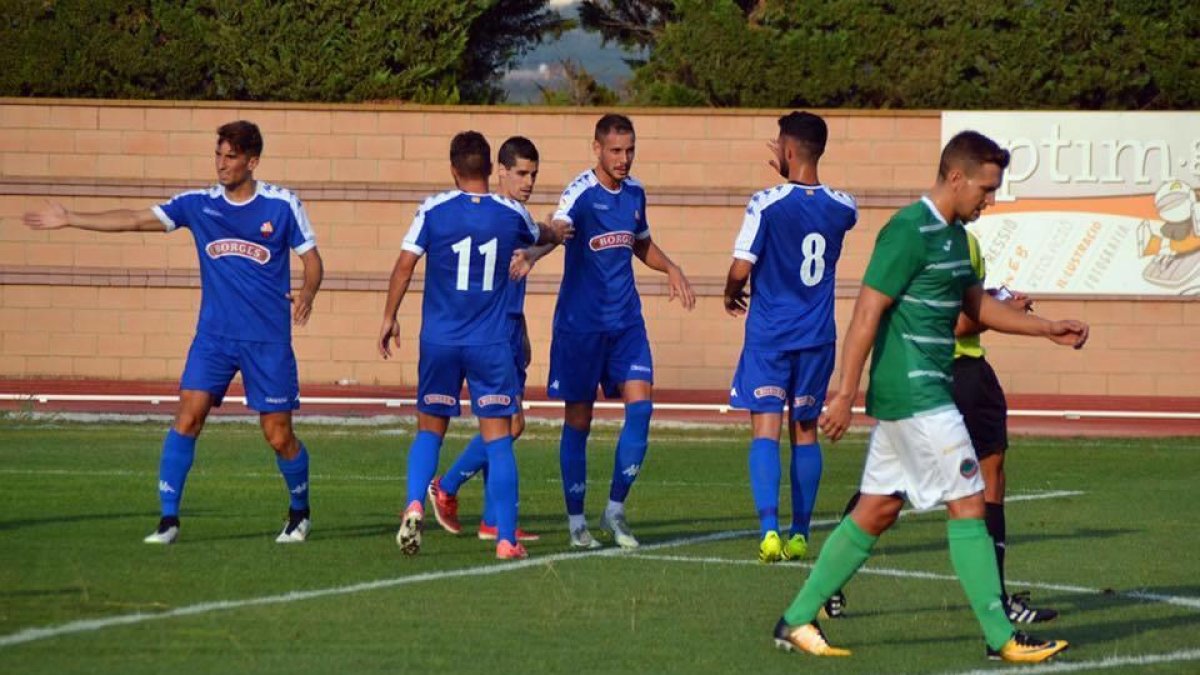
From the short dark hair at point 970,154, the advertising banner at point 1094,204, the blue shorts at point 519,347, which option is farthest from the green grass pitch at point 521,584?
the advertising banner at point 1094,204

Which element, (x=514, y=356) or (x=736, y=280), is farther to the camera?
(x=514, y=356)

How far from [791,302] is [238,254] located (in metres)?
3.02

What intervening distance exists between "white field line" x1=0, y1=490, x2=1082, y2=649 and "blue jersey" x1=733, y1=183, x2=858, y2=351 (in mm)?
1373

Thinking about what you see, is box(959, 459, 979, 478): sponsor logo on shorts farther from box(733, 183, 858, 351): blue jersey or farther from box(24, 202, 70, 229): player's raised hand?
box(24, 202, 70, 229): player's raised hand

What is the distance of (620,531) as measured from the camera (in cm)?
1180

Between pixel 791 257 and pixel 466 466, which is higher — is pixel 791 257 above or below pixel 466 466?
above

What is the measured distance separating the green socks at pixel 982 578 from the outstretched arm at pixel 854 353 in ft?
2.12

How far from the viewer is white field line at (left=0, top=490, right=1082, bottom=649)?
8203 millimetres

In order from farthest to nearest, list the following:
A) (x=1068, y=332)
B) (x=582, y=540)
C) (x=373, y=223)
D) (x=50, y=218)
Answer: (x=373, y=223), (x=582, y=540), (x=50, y=218), (x=1068, y=332)

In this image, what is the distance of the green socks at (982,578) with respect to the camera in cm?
798

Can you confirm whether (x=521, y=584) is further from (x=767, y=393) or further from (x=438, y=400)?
(x=767, y=393)

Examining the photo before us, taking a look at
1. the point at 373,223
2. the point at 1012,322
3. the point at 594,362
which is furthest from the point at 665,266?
the point at 373,223

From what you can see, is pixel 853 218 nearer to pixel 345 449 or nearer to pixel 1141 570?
pixel 1141 570

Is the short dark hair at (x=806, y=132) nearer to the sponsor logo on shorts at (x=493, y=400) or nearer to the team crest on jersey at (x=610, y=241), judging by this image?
the team crest on jersey at (x=610, y=241)
